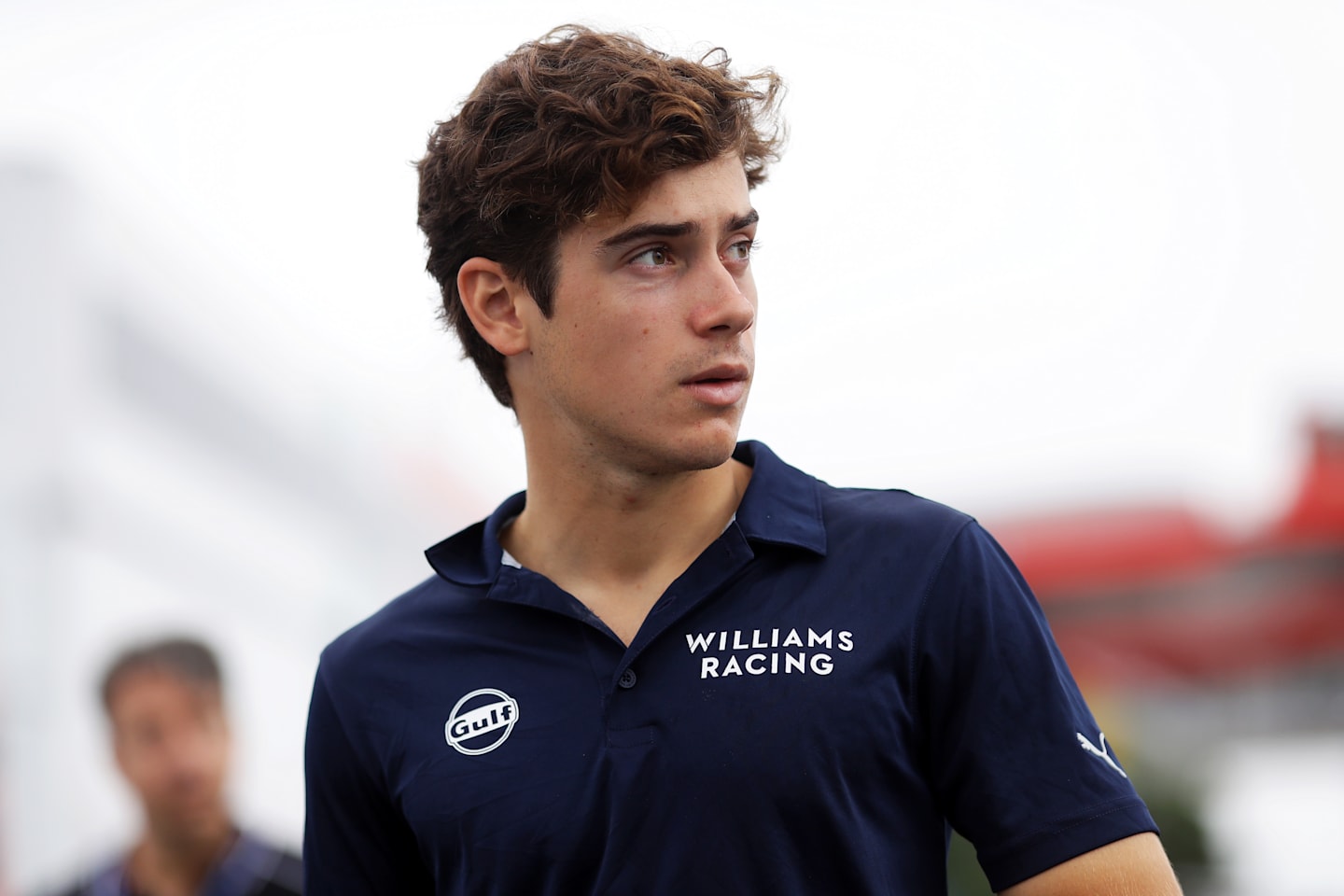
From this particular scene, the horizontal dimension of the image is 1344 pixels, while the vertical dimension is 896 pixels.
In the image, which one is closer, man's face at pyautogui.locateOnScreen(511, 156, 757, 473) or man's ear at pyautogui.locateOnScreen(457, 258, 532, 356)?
man's face at pyautogui.locateOnScreen(511, 156, 757, 473)

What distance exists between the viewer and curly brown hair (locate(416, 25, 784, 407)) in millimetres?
2324

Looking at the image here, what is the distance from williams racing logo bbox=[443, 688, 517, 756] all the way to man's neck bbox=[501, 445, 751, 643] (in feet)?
0.69

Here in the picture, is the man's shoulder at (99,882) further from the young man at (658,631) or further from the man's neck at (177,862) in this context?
the young man at (658,631)

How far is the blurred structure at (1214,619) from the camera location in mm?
19766

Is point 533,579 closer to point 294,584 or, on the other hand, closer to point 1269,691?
point 294,584

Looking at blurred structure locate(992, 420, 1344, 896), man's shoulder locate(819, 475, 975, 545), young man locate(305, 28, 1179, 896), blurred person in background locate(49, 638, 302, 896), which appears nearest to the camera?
young man locate(305, 28, 1179, 896)

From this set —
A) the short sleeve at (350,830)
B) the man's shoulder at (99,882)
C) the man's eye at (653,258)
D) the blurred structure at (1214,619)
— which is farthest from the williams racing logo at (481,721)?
the blurred structure at (1214,619)

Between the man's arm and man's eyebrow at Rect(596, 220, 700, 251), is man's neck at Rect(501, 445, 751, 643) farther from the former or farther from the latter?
the man's arm

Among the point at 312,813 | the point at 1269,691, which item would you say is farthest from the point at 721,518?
the point at 1269,691

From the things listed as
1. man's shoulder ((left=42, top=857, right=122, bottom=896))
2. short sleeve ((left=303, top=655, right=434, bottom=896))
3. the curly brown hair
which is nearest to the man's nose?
the curly brown hair

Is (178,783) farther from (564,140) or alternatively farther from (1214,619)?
(1214,619)

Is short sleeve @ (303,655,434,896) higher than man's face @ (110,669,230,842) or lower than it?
higher

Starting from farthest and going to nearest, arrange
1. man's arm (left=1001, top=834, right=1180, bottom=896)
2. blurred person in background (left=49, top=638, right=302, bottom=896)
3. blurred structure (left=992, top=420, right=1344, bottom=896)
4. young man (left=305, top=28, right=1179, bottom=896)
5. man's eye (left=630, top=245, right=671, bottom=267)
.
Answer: blurred structure (left=992, top=420, right=1344, bottom=896), blurred person in background (left=49, top=638, right=302, bottom=896), man's eye (left=630, top=245, right=671, bottom=267), young man (left=305, top=28, right=1179, bottom=896), man's arm (left=1001, top=834, right=1180, bottom=896)

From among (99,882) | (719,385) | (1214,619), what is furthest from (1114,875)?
(1214,619)
